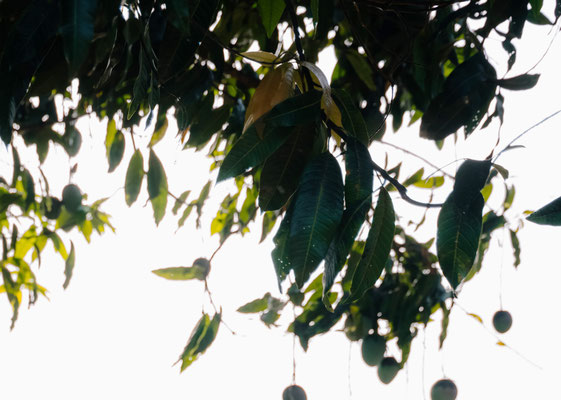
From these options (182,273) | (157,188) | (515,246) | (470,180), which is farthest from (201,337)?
(515,246)

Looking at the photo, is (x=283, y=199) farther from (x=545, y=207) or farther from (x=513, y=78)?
(x=513, y=78)

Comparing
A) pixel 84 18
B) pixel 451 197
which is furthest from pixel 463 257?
pixel 84 18

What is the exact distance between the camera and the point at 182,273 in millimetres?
869

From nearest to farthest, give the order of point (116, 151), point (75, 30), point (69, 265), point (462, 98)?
point (75, 30)
point (462, 98)
point (116, 151)
point (69, 265)

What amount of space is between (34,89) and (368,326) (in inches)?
29.0

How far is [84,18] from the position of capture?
310 mm

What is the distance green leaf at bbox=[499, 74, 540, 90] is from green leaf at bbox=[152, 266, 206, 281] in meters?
0.54

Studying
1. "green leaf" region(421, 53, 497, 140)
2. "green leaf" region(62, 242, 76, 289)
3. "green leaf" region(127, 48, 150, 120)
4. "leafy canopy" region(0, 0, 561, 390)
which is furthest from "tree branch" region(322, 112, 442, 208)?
"green leaf" region(62, 242, 76, 289)

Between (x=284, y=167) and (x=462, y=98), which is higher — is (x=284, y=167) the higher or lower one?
the lower one

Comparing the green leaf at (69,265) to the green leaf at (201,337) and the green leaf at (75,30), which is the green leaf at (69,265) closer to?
the green leaf at (201,337)

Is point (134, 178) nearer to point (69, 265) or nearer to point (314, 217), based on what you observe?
point (69, 265)

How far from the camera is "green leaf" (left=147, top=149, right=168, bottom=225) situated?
0.89 metres

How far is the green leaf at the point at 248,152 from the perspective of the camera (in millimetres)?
434

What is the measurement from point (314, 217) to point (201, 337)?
49cm
